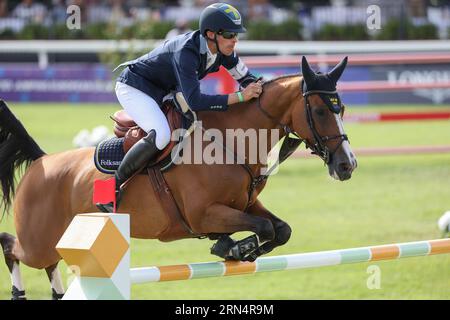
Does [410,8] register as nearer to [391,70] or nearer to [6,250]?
[391,70]

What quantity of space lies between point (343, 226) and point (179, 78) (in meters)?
5.48

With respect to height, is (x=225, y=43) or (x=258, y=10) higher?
(x=225, y=43)

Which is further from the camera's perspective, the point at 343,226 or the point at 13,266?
the point at 343,226

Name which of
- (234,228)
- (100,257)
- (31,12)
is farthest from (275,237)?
(31,12)

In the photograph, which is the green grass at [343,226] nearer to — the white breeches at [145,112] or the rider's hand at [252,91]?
the white breeches at [145,112]

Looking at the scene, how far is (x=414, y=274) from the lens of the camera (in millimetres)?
7969

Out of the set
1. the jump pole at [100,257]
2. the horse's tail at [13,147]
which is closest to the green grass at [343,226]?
the horse's tail at [13,147]

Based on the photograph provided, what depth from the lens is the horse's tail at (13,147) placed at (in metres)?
6.18

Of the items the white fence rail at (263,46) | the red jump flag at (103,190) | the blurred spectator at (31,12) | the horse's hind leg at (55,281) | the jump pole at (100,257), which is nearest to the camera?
the jump pole at (100,257)

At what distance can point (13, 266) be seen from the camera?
19.7 ft

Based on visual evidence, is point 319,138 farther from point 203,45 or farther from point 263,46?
point 263,46

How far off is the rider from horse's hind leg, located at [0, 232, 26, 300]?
1036 millimetres

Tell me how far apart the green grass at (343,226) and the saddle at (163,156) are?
2137mm
